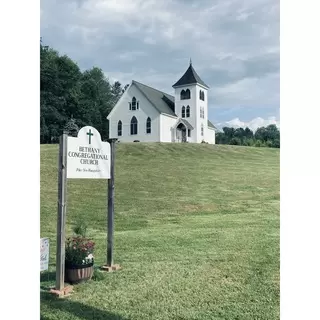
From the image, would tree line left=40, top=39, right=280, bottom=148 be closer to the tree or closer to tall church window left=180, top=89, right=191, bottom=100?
the tree

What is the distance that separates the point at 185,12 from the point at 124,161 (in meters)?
2.14

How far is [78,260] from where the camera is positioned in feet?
6.01

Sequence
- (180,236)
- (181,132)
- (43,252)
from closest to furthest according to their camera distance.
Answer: (43,252) → (181,132) → (180,236)

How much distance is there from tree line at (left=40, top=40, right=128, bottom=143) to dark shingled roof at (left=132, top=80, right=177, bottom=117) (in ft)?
0.38

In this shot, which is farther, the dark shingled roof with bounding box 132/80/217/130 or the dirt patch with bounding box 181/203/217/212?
the dirt patch with bounding box 181/203/217/212

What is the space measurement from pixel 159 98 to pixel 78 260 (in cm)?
100

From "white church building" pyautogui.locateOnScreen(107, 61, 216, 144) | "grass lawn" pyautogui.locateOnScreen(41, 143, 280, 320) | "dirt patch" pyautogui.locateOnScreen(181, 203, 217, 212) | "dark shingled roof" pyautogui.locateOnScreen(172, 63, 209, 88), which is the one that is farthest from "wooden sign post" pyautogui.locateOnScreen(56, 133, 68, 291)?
"dirt patch" pyautogui.locateOnScreen(181, 203, 217, 212)

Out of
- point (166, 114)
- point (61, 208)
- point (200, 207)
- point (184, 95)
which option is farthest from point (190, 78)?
point (200, 207)

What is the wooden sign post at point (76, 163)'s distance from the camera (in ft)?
5.59

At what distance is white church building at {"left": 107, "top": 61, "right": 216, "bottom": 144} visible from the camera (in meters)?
1.86

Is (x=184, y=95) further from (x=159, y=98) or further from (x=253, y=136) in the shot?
(x=253, y=136)
